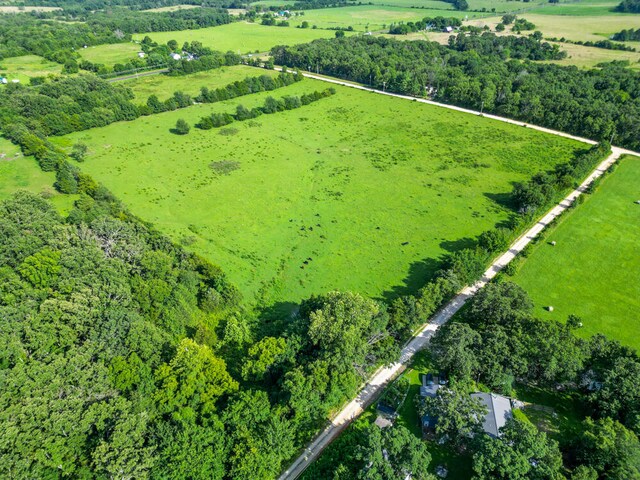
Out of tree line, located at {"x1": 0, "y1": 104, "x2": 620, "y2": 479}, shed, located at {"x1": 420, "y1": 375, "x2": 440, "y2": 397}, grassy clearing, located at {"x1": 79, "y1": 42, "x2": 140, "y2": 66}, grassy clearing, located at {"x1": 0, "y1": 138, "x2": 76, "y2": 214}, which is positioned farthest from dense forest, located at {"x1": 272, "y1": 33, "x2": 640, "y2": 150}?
grassy clearing, located at {"x1": 0, "y1": 138, "x2": 76, "y2": 214}

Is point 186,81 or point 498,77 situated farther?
point 186,81

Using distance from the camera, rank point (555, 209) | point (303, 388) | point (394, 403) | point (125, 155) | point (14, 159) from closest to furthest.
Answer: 1. point (303, 388)
2. point (394, 403)
3. point (555, 209)
4. point (14, 159)
5. point (125, 155)

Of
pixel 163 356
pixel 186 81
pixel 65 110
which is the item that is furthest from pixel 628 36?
pixel 163 356

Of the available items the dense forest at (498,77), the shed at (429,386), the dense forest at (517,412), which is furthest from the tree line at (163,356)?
the dense forest at (498,77)

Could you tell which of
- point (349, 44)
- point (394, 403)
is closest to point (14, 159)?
point (394, 403)

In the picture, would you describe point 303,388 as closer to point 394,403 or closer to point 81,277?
point 394,403

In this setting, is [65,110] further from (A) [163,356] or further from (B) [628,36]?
(B) [628,36]
